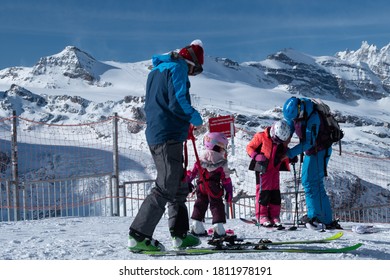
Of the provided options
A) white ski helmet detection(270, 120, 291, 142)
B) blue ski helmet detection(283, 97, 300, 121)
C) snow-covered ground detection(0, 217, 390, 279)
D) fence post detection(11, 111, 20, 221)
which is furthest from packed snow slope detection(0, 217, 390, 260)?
fence post detection(11, 111, 20, 221)

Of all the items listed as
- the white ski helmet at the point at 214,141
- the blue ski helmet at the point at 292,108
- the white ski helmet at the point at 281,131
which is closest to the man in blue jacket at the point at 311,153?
the blue ski helmet at the point at 292,108

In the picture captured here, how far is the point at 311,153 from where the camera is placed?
6418mm

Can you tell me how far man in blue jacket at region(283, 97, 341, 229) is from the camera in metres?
6.29

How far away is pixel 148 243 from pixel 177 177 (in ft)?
1.98

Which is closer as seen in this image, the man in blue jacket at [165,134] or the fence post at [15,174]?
the man in blue jacket at [165,134]

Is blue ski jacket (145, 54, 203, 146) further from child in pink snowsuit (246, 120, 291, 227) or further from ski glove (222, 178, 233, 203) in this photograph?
child in pink snowsuit (246, 120, 291, 227)

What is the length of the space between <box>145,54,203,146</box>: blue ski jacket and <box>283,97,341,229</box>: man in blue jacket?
2.24 metres

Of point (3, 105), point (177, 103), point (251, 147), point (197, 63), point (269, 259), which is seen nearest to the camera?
point (269, 259)

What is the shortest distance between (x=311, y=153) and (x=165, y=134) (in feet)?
8.69

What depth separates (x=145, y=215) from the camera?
438 cm

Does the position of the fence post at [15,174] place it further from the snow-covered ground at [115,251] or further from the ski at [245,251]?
the ski at [245,251]

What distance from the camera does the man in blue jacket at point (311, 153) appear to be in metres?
6.29
